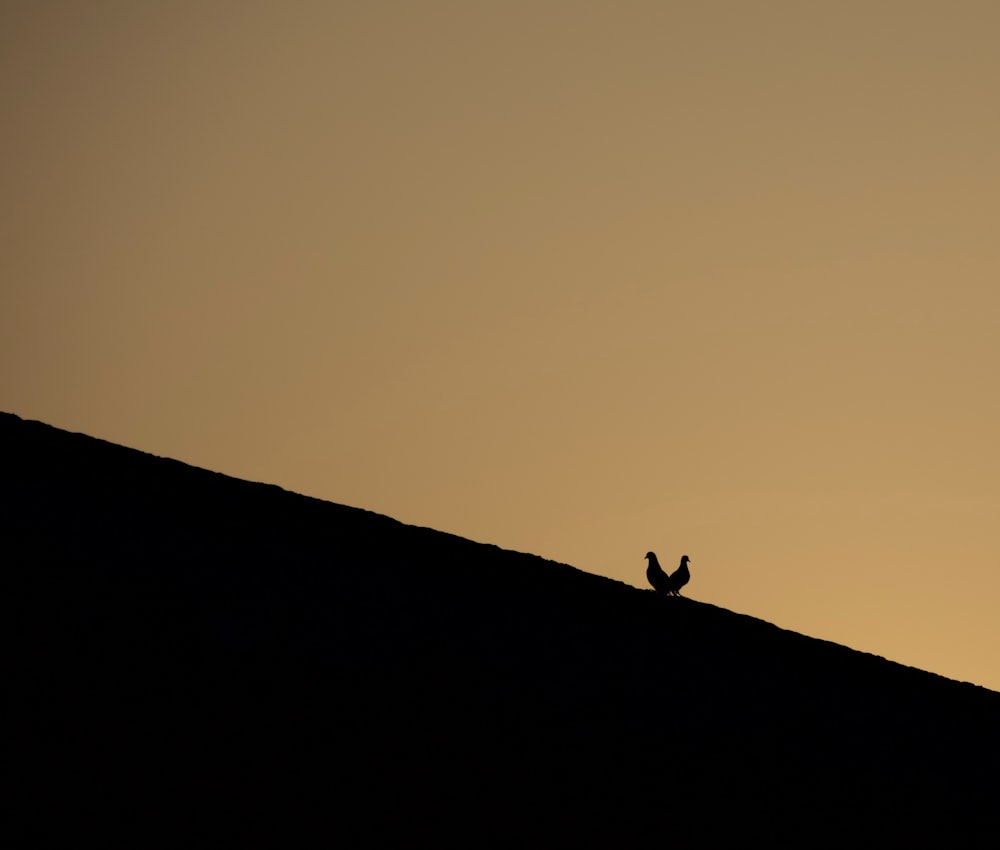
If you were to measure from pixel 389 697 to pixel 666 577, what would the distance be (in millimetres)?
8762

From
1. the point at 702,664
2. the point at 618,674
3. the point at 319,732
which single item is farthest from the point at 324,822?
the point at 702,664

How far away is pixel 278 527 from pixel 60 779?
3.31 m

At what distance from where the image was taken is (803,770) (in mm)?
8742

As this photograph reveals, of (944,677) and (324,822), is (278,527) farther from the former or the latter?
(944,677)

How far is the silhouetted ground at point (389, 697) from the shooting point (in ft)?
21.9

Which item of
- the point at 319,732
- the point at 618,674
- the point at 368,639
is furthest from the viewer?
the point at 618,674

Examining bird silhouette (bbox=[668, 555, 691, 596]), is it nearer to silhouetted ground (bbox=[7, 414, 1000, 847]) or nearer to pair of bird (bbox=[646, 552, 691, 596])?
pair of bird (bbox=[646, 552, 691, 596])

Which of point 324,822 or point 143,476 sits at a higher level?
point 143,476

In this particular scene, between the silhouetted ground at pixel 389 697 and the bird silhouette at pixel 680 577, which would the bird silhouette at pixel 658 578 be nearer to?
the bird silhouette at pixel 680 577

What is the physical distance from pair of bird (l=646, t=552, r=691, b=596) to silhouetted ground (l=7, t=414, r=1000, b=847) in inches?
193

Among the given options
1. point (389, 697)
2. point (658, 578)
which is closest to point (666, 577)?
point (658, 578)

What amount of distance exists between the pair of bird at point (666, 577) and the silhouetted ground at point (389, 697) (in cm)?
491

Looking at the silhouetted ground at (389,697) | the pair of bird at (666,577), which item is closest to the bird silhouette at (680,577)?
the pair of bird at (666,577)

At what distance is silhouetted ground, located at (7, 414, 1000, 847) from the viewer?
6684 millimetres
